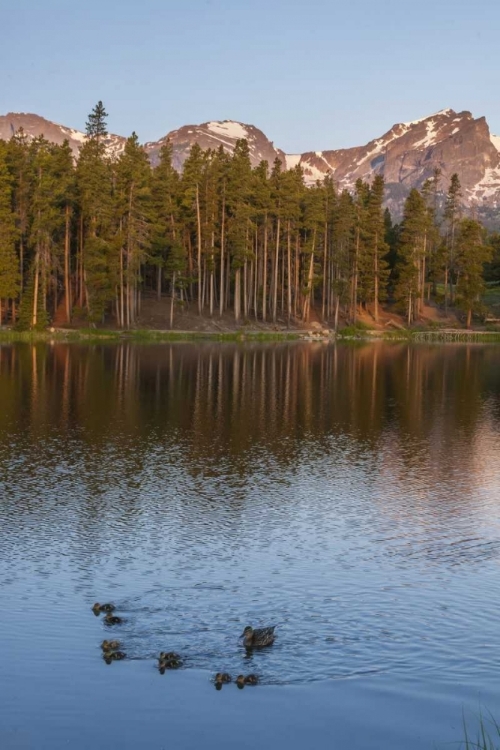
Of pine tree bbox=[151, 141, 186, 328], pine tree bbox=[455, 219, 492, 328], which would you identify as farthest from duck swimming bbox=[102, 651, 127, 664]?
pine tree bbox=[455, 219, 492, 328]

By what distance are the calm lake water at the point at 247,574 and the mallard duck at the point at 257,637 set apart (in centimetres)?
17

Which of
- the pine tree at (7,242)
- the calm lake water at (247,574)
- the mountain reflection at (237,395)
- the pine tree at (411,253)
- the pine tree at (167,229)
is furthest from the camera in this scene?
the pine tree at (411,253)

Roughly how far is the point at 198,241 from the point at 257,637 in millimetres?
86568

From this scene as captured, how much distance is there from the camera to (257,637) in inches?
585

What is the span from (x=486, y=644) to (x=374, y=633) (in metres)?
1.99

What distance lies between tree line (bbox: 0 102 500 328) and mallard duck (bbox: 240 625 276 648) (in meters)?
72.0

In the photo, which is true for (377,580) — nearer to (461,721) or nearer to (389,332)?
(461,721)

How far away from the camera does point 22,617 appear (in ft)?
52.2

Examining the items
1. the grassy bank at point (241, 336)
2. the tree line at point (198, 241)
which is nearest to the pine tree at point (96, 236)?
the tree line at point (198, 241)

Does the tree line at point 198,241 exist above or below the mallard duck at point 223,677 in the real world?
above

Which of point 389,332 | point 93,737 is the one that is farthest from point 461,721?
point 389,332

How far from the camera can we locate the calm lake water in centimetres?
1296

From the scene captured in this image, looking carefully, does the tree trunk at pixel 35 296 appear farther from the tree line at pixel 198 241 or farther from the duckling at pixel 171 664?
the duckling at pixel 171 664

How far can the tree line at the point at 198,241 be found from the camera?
86.4 m
